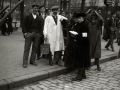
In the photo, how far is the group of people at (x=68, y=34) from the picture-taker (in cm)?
591

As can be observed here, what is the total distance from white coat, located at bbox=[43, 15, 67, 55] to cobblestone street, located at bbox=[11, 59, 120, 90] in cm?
102

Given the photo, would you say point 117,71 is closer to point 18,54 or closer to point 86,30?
point 86,30

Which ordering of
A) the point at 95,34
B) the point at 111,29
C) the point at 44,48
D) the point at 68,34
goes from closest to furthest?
the point at 44,48, the point at 68,34, the point at 95,34, the point at 111,29

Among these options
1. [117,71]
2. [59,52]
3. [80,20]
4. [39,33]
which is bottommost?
[117,71]

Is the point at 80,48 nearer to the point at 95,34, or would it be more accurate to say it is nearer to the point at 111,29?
the point at 95,34

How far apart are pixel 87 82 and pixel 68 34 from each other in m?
1.77

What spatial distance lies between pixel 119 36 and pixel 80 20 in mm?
9038

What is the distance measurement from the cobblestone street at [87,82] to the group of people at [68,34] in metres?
0.30

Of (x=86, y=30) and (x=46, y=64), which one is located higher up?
(x=86, y=30)

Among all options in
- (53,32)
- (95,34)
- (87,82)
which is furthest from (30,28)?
(87,82)

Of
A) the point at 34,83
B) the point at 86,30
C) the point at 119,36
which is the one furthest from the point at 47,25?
the point at 119,36

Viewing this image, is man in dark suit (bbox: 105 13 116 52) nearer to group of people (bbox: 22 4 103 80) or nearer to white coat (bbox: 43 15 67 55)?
group of people (bbox: 22 4 103 80)

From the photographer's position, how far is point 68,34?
271 inches

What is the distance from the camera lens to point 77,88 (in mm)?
5383
